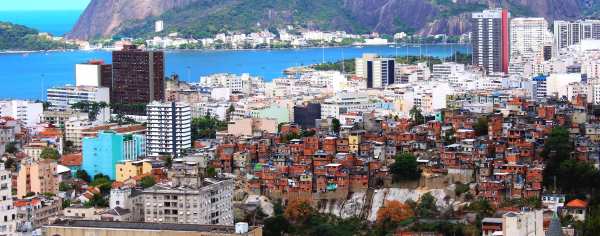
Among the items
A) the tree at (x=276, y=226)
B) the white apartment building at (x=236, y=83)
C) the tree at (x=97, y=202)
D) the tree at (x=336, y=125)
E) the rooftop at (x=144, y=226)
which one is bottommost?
the tree at (x=276, y=226)

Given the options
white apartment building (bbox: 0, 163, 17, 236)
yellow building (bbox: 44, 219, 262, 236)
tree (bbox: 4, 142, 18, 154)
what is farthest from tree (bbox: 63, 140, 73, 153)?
white apartment building (bbox: 0, 163, 17, 236)

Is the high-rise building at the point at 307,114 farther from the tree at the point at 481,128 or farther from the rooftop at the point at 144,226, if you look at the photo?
the rooftop at the point at 144,226

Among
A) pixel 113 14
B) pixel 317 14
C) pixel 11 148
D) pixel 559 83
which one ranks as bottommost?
pixel 11 148

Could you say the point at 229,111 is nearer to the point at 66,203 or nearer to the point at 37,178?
the point at 37,178

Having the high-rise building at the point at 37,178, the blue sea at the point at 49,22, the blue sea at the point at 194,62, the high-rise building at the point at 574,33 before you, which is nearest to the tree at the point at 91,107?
the high-rise building at the point at 37,178

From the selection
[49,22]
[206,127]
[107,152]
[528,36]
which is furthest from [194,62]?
[49,22]

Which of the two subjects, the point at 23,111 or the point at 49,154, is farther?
the point at 23,111
